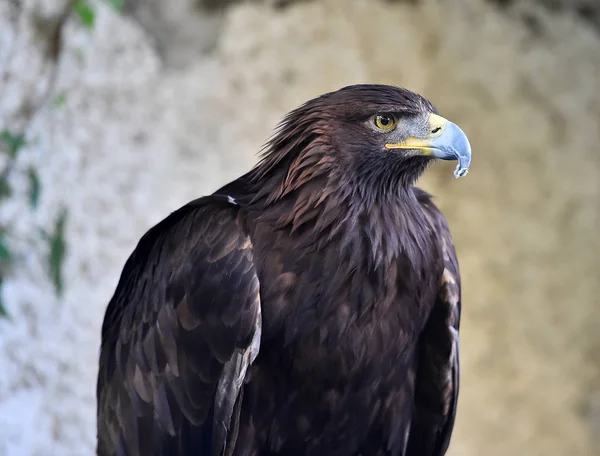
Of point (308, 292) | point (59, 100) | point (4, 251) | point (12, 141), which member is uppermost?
point (59, 100)

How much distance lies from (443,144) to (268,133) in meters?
2.34

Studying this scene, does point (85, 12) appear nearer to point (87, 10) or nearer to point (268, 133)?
point (87, 10)

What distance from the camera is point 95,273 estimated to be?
13.3ft

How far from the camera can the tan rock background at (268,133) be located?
12.7 feet

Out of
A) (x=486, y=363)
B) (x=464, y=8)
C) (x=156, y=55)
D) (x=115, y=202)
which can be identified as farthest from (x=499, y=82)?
(x=115, y=202)

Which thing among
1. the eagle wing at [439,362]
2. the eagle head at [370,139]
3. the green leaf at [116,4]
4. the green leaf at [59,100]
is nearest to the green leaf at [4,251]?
the green leaf at [59,100]

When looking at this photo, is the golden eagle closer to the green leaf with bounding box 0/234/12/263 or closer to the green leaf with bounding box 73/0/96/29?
the green leaf with bounding box 0/234/12/263

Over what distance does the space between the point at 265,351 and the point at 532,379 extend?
2.95 meters

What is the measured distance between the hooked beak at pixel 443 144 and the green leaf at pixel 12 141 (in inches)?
78.2

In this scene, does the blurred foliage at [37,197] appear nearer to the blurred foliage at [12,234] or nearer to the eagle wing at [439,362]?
the blurred foliage at [12,234]

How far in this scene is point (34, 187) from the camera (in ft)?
12.3

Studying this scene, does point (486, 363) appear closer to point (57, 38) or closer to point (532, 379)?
point (532, 379)

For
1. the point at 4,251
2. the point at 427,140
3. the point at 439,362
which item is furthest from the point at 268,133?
the point at 427,140

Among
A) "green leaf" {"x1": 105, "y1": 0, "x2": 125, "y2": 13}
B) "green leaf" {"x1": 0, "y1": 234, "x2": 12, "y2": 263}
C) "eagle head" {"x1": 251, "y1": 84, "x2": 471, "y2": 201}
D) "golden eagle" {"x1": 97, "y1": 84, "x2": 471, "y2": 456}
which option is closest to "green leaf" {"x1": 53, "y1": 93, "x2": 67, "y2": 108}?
"green leaf" {"x1": 105, "y1": 0, "x2": 125, "y2": 13}
